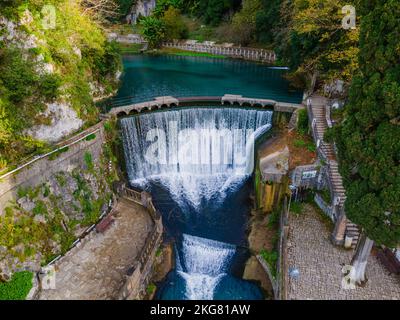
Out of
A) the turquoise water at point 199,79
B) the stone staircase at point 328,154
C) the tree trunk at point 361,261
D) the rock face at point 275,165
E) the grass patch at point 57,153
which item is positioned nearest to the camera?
the tree trunk at point 361,261

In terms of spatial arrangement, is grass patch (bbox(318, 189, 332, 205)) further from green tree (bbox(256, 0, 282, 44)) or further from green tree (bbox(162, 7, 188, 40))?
green tree (bbox(162, 7, 188, 40))

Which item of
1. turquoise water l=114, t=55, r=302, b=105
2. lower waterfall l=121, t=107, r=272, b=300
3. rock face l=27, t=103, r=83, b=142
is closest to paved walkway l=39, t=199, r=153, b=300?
lower waterfall l=121, t=107, r=272, b=300

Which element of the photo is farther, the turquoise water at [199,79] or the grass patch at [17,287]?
the turquoise water at [199,79]

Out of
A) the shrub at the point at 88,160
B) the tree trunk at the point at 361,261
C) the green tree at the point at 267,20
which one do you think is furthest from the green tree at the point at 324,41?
the shrub at the point at 88,160

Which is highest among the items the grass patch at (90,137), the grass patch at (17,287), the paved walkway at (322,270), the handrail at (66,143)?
the handrail at (66,143)

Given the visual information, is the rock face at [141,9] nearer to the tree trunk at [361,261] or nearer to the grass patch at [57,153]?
the grass patch at [57,153]
